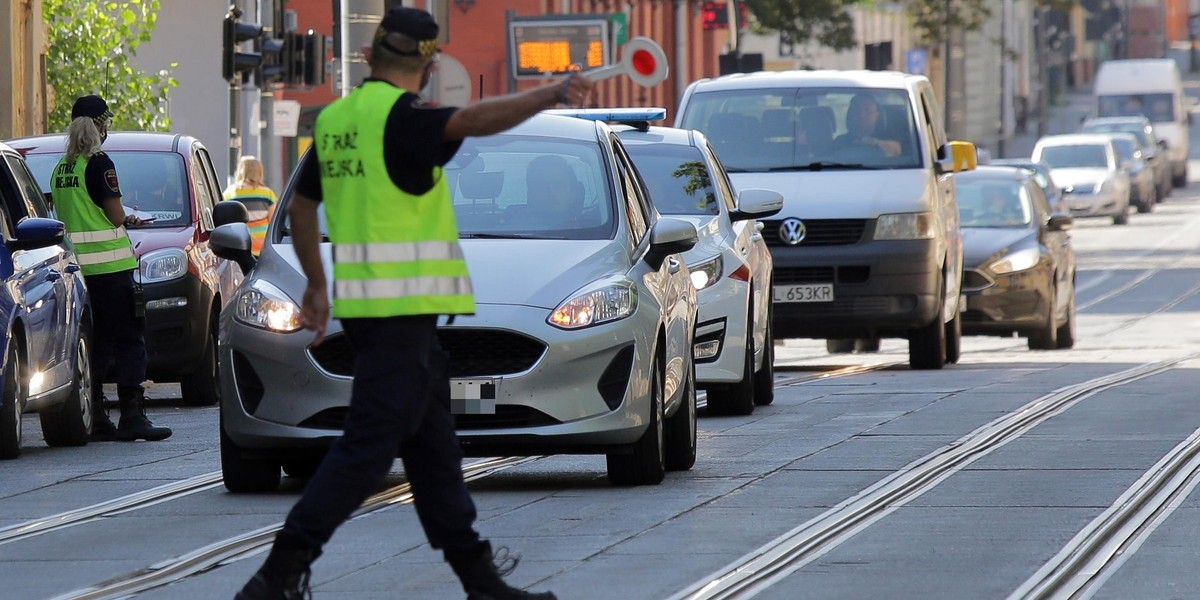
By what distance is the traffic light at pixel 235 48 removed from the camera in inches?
981

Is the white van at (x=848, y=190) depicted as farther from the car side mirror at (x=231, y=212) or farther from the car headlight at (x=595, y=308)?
the car headlight at (x=595, y=308)

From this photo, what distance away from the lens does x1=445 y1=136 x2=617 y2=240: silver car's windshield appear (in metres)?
10.8

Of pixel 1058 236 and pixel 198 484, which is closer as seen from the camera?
pixel 198 484

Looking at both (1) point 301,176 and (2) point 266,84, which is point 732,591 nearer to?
(1) point 301,176

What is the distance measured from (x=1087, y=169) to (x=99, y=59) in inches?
1222

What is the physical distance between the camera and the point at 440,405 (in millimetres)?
6812

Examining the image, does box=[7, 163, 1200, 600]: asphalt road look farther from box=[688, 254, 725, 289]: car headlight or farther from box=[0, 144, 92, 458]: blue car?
box=[688, 254, 725, 289]: car headlight

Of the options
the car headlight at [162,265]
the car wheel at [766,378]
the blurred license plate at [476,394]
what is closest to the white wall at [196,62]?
the car headlight at [162,265]

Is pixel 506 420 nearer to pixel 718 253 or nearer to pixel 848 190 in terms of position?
pixel 718 253

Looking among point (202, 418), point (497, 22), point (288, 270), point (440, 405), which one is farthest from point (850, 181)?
point (497, 22)

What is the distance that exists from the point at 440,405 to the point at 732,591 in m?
1.24

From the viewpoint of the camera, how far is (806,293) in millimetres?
18219

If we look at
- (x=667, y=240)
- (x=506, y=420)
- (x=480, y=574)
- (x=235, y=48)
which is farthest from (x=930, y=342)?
(x=480, y=574)

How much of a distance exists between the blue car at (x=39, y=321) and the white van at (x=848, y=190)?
607cm
